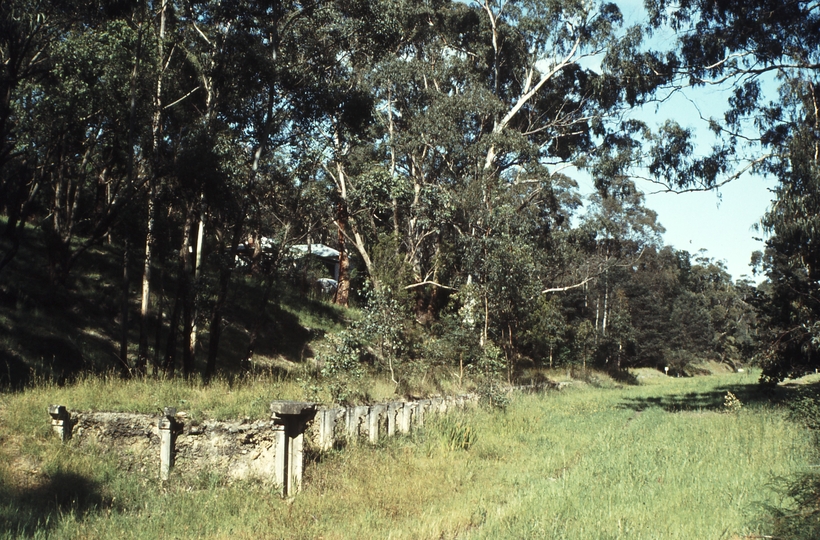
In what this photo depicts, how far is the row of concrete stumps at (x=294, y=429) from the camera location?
8.49m

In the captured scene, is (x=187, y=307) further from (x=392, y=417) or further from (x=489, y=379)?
(x=489, y=379)

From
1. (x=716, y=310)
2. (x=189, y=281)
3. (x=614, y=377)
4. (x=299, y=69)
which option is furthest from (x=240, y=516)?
(x=716, y=310)

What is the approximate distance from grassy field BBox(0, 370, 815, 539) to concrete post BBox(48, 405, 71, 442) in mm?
129

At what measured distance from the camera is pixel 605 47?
29.5 meters

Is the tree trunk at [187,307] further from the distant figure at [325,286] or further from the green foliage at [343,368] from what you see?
the distant figure at [325,286]

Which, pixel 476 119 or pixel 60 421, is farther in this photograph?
pixel 476 119

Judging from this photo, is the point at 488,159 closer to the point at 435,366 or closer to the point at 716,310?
the point at 435,366

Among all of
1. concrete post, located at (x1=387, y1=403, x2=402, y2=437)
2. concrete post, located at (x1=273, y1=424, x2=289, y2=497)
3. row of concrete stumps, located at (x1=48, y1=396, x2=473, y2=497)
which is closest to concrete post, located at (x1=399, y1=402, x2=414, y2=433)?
concrete post, located at (x1=387, y1=403, x2=402, y2=437)

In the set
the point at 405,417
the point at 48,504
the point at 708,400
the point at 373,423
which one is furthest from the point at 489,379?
the point at 48,504

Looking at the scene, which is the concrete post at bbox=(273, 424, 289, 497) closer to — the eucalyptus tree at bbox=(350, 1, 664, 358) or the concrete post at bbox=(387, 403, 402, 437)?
the concrete post at bbox=(387, 403, 402, 437)

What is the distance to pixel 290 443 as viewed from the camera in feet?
28.3

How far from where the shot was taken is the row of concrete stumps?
8.49 meters

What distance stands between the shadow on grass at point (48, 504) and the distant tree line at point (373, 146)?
19.1ft

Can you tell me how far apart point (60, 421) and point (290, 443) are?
10.4 ft
